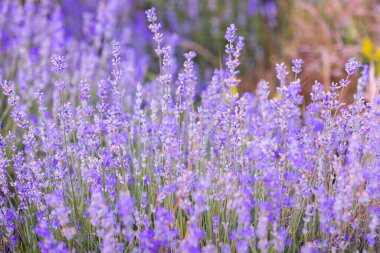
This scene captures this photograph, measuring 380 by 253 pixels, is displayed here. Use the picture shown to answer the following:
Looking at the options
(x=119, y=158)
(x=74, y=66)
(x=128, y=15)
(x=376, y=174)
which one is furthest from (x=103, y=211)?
(x=128, y=15)

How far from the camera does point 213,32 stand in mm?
6172

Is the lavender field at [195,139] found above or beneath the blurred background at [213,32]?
beneath

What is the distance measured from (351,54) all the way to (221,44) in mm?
1585

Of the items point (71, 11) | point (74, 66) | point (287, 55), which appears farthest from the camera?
point (71, 11)

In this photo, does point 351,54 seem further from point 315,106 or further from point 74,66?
point 315,106

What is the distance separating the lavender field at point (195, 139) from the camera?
1953 millimetres

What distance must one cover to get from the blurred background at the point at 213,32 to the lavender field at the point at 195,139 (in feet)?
0.08

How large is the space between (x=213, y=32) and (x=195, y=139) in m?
4.26

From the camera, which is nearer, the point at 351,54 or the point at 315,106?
the point at 315,106

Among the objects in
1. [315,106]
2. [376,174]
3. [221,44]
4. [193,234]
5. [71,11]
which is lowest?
[193,234]

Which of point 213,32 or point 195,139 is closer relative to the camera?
point 195,139

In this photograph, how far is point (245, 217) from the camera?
5.99 feet

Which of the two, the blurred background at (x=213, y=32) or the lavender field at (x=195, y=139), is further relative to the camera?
the blurred background at (x=213, y=32)

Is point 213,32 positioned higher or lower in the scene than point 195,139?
higher
